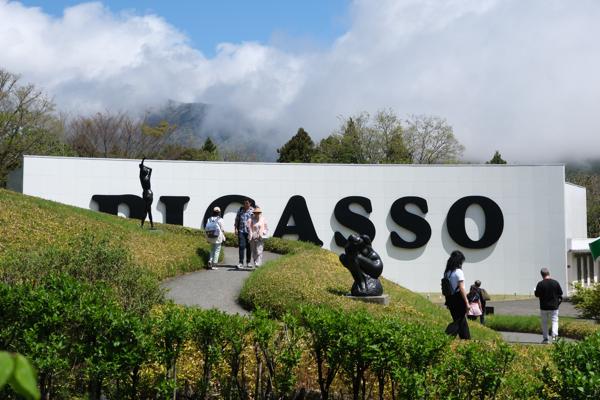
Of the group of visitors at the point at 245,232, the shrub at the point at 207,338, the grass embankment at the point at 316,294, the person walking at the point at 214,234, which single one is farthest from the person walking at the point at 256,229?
the shrub at the point at 207,338

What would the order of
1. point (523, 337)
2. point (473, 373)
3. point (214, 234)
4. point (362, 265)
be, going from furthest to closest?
point (214, 234) < point (523, 337) < point (362, 265) < point (473, 373)

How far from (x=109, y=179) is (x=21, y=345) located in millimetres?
22517

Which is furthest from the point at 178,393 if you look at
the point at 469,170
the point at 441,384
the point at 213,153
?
the point at 213,153

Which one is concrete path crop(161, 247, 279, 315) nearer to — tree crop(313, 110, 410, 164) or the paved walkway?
the paved walkway

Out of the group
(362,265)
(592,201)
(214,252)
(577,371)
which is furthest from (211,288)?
(592,201)

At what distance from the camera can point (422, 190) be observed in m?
29.6

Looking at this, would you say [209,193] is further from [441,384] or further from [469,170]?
[441,384]

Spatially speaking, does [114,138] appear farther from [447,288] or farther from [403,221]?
[447,288]

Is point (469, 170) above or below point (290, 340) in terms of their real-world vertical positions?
above

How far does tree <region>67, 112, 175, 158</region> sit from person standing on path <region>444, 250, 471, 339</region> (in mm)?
47324

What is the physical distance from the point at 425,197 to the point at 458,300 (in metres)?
18.0

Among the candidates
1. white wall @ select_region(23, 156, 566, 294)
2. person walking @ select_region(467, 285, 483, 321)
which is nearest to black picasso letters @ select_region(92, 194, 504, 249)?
white wall @ select_region(23, 156, 566, 294)

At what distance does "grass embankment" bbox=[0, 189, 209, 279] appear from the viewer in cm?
1700

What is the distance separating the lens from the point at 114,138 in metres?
57.5
